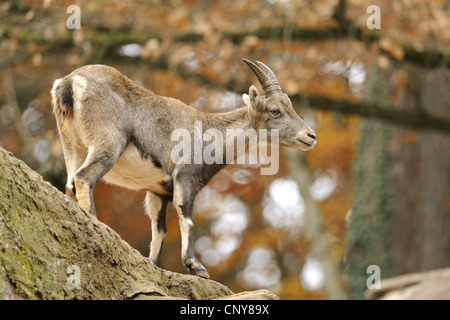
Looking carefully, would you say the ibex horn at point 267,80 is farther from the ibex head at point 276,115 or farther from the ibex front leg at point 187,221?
the ibex front leg at point 187,221

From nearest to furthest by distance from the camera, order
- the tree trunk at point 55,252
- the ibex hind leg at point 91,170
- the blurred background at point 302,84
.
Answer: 1. the tree trunk at point 55,252
2. the ibex hind leg at point 91,170
3. the blurred background at point 302,84

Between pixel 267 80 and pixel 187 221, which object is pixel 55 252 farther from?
pixel 267 80

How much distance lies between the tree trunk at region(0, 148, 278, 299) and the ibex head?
2985 millimetres

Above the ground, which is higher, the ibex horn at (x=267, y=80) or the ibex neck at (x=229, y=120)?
the ibex horn at (x=267, y=80)

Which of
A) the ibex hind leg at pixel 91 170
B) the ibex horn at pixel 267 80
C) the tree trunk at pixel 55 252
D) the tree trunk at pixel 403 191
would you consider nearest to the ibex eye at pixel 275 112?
the ibex horn at pixel 267 80

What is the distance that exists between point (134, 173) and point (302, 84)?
12.4m

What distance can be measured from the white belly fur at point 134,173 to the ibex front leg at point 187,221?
24cm

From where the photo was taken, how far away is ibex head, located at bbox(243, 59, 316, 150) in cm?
992

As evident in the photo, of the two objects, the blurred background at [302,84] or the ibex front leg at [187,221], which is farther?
the blurred background at [302,84]

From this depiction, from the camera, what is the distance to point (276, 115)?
1004 centimetres

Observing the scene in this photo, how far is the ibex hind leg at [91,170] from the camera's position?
7.95m

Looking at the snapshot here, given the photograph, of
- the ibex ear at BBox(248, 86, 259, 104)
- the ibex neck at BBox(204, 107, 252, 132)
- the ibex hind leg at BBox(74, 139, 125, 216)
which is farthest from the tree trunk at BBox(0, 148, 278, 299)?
the ibex ear at BBox(248, 86, 259, 104)

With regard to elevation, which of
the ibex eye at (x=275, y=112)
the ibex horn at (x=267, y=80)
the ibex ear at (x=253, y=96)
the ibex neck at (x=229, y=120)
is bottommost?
the ibex neck at (x=229, y=120)
